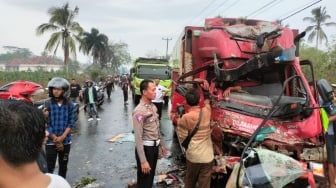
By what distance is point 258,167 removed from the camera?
4.13 m

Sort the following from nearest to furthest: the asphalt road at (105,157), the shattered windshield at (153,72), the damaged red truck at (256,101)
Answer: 1. the damaged red truck at (256,101)
2. the asphalt road at (105,157)
3. the shattered windshield at (153,72)

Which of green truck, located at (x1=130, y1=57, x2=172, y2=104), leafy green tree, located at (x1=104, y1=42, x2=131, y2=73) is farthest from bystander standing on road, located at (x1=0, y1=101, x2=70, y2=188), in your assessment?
leafy green tree, located at (x1=104, y1=42, x2=131, y2=73)

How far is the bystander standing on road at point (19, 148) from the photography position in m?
1.51

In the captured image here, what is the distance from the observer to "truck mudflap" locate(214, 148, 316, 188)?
4020 millimetres

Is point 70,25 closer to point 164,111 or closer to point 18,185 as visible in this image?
point 164,111

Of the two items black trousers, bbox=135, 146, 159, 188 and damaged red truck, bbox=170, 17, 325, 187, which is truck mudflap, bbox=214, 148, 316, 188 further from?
black trousers, bbox=135, 146, 159, 188

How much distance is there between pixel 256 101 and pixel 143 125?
2.26 m

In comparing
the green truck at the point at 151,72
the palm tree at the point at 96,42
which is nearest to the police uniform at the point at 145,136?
the green truck at the point at 151,72

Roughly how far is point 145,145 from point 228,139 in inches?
57.3

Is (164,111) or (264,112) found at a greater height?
(264,112)

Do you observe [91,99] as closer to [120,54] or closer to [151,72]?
[151,72]

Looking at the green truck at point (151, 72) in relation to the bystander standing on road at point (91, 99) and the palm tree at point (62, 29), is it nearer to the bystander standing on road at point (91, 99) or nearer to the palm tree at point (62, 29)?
the bystander standing on road at point (91, 99)

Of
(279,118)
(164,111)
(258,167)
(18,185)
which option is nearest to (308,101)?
(279,118)

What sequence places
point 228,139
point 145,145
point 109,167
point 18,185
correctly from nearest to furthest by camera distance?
point 18,185, point 145,145, point 228,139, point 109,167
